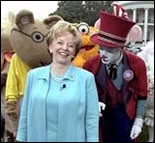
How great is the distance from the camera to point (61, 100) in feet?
7.39

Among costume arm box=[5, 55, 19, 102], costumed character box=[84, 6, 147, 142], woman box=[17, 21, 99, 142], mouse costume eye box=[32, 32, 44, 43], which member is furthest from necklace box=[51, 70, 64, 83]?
mouse costume eye box=[32, 32, 44, 43]

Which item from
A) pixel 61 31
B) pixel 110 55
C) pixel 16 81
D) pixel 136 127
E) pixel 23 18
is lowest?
pixel 136 127

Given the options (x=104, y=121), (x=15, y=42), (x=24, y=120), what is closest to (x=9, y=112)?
(x=15, y=42)

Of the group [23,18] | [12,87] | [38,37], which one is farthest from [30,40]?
[12,87]

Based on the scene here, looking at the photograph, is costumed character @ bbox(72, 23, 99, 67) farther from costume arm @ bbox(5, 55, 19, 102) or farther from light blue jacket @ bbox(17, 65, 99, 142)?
light blue jacket @ bbox(17, 65, 99, 142)

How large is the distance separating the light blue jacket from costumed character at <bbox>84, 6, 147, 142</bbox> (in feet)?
2.57

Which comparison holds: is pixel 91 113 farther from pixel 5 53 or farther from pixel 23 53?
pixel 5 53

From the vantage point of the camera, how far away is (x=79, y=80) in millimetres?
2311

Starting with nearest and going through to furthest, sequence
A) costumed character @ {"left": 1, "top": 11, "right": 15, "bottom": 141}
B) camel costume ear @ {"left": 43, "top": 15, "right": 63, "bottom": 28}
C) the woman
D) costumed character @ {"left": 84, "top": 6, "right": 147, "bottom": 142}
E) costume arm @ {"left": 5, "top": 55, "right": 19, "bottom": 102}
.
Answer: the woman → costumed character @ {"left": 84, "top": 6, "right": 147, "bottom": 142} → costume arm @ {"left": 5, "top": 55, "right": 19, "bottom": 102} → camel costume ear @ {"left": 43, "top": 15, "right": 63, "bottom": 28} → costumed character @ {"left": 1, "top": 11, "right": 15, "bottom": 141}

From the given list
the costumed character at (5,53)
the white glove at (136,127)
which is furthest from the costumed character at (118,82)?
the costumed character at (5,53)

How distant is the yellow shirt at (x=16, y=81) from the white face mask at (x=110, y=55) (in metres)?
0.88

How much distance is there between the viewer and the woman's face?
231cm

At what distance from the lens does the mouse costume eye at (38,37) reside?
3.88 metres

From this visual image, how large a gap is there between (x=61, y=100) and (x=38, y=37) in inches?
Answer: 68.5
